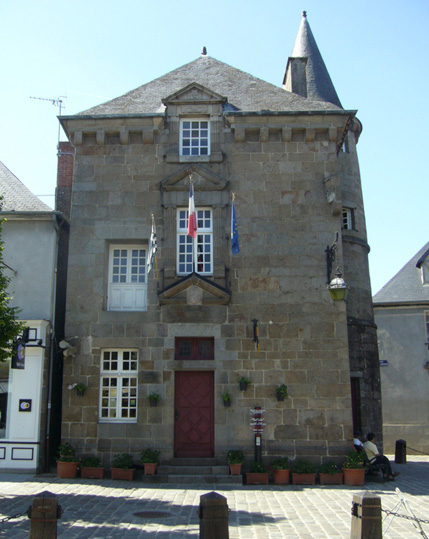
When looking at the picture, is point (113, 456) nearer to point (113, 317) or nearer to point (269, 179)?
point (113, 317)

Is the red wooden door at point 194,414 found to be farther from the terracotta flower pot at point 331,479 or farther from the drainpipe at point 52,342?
the drainpipe at point 52,342

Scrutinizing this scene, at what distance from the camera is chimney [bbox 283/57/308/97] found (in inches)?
708

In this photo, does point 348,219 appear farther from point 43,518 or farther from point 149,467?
point 43,518

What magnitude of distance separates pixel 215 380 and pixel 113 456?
2874 millimetres

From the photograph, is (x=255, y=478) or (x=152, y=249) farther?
(x=152, y=249)

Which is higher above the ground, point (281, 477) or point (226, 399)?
point (226, 399)

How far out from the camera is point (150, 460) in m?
12.8

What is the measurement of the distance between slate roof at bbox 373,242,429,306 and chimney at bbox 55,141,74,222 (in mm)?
12229

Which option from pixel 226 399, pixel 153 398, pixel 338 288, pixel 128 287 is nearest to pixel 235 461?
pixel 226 399

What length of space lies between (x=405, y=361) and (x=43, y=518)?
1799 cm

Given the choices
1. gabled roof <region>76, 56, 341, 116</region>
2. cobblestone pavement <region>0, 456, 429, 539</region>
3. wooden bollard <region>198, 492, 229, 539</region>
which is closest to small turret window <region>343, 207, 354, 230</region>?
gabled roof <region>76, 56, 341, 116</region>

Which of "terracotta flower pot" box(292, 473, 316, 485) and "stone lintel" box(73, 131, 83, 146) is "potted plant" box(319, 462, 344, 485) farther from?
"stone lintel" box(73, 131, 83, 146)

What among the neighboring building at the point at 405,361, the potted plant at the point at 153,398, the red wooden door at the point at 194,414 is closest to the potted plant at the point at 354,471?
the red wooden door at the point at 194,414

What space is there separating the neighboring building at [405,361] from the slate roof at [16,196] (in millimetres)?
13245
